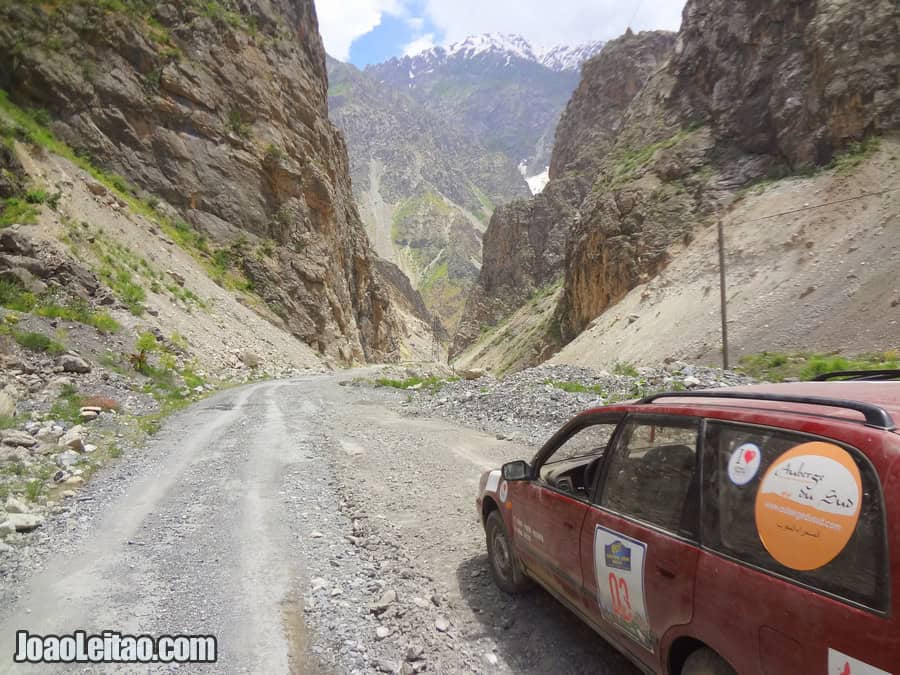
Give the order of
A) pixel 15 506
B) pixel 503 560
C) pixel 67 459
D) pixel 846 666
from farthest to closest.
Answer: pixel 67 459
pixel 15 506
pixel 503 560
pixel 846 666

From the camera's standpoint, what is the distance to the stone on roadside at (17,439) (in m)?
7.53

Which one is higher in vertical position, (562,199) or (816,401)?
(562,199)

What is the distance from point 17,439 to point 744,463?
9.73 m

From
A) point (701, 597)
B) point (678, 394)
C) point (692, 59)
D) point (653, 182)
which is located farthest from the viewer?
point (692, 59)

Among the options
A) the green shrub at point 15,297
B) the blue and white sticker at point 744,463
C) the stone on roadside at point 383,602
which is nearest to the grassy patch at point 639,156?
the green shrub at point 15,297

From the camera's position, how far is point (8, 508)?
221 inches

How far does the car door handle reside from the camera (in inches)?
92.7

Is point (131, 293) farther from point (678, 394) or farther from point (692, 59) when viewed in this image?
point (692, 59)

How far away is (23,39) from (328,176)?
83.7 feet

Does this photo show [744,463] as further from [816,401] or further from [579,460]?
[579,460]

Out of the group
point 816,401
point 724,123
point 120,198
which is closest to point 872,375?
point 816,401

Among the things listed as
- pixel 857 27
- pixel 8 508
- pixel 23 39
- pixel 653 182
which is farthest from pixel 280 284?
pixel 857 27

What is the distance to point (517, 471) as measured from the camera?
3.90m

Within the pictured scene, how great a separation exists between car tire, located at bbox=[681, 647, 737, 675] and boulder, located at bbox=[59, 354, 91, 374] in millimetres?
14533
